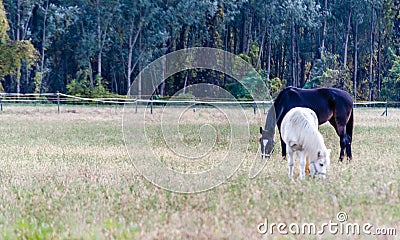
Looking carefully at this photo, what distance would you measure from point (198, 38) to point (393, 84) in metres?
15.0

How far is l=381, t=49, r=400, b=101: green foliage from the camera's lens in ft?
148

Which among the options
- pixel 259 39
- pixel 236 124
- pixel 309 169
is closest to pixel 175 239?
pixel 309 169

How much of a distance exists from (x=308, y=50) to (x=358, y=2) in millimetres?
6040

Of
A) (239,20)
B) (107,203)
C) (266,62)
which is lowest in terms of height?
(107,203)

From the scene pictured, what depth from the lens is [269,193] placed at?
23.0 feet

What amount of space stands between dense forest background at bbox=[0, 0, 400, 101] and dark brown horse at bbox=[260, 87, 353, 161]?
28.1 m

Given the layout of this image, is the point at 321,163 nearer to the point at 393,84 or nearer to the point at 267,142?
the point at 267,142

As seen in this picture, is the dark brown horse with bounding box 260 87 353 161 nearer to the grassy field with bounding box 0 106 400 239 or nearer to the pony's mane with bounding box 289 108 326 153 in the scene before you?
the grassy field with bounding box 0 106 400 239

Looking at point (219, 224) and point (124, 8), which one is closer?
point (219, 224)

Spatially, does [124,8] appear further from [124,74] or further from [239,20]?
[239,20]

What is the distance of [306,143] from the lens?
792 cm

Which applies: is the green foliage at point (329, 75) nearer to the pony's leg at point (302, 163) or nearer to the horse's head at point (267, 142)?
the horse's head at point (267, 142)

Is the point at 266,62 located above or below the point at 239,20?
below

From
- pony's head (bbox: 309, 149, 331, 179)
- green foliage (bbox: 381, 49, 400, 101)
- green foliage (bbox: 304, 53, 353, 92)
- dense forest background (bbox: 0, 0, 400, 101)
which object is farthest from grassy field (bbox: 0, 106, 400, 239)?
green foliage (bbox: 381, 49, 400, 101)
